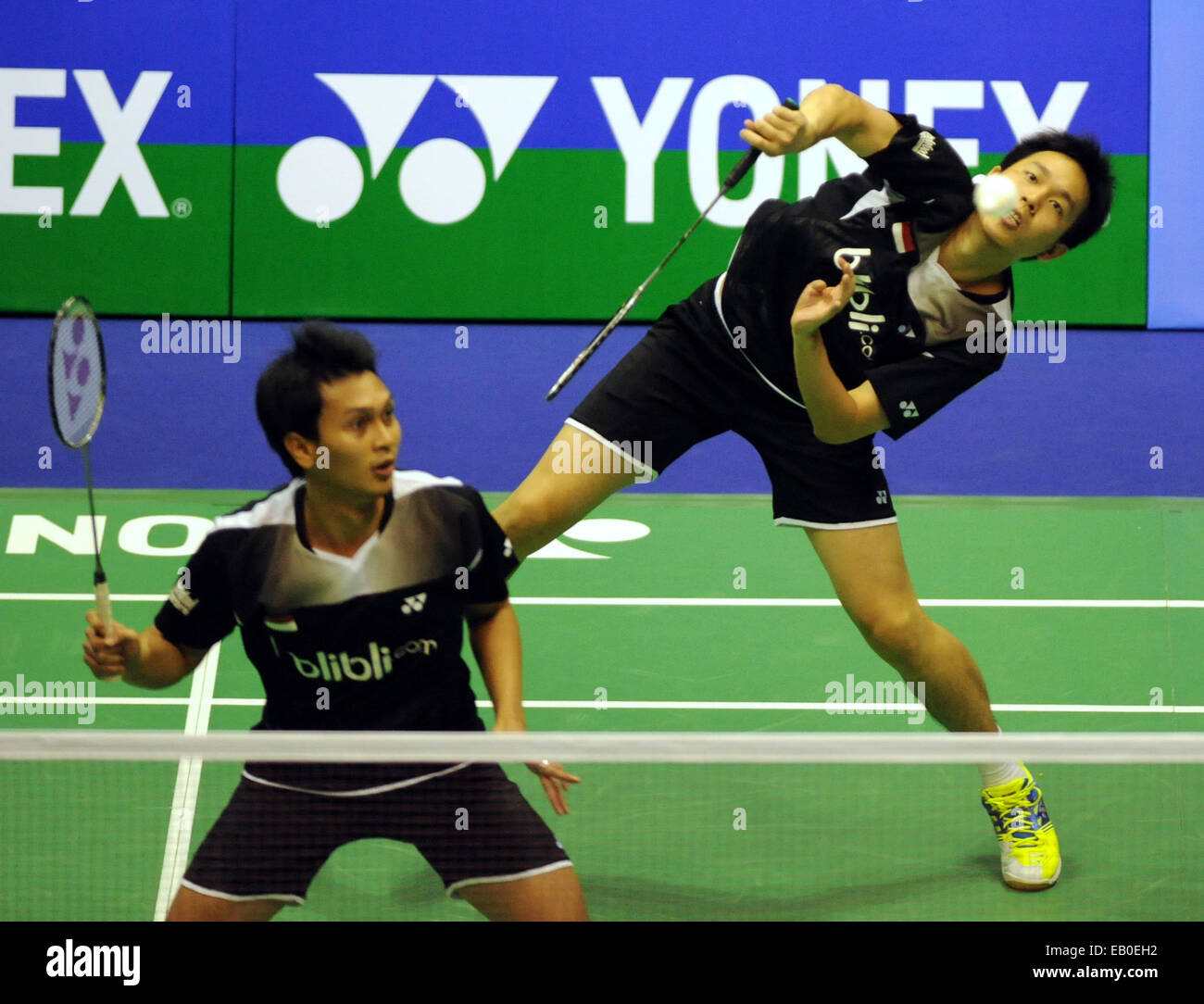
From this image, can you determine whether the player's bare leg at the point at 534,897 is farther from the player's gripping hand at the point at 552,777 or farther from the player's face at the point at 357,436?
the player's face at the point at 357,436

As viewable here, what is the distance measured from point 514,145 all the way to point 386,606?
3.34 meters

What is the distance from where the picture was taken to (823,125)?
112 inches

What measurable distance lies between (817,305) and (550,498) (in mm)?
681

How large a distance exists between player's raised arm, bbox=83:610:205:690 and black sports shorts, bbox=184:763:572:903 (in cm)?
23

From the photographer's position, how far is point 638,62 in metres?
5.41

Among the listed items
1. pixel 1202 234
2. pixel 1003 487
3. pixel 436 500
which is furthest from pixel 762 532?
pixel 436 500

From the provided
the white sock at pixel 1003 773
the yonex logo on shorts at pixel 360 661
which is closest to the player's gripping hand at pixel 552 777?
the yonex logo on shorts at pixel 360 661

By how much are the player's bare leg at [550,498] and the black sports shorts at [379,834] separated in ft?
2.49

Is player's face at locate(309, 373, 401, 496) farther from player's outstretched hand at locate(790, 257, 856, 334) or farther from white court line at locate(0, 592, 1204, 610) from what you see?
white court line at locate(0, 592, 1204, 610)

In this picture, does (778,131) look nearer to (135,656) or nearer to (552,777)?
(552,777)

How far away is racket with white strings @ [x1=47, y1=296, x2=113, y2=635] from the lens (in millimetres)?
2627

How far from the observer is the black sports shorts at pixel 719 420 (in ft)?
10.0

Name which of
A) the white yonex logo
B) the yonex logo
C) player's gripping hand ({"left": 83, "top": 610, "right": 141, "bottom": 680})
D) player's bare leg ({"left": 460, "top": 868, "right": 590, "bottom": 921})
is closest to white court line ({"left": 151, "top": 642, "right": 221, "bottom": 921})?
player's gripping hand ({"left": 83, "top": 610, "right": 141, "bottom": 680})

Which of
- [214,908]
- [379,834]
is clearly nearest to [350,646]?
[379,834]
